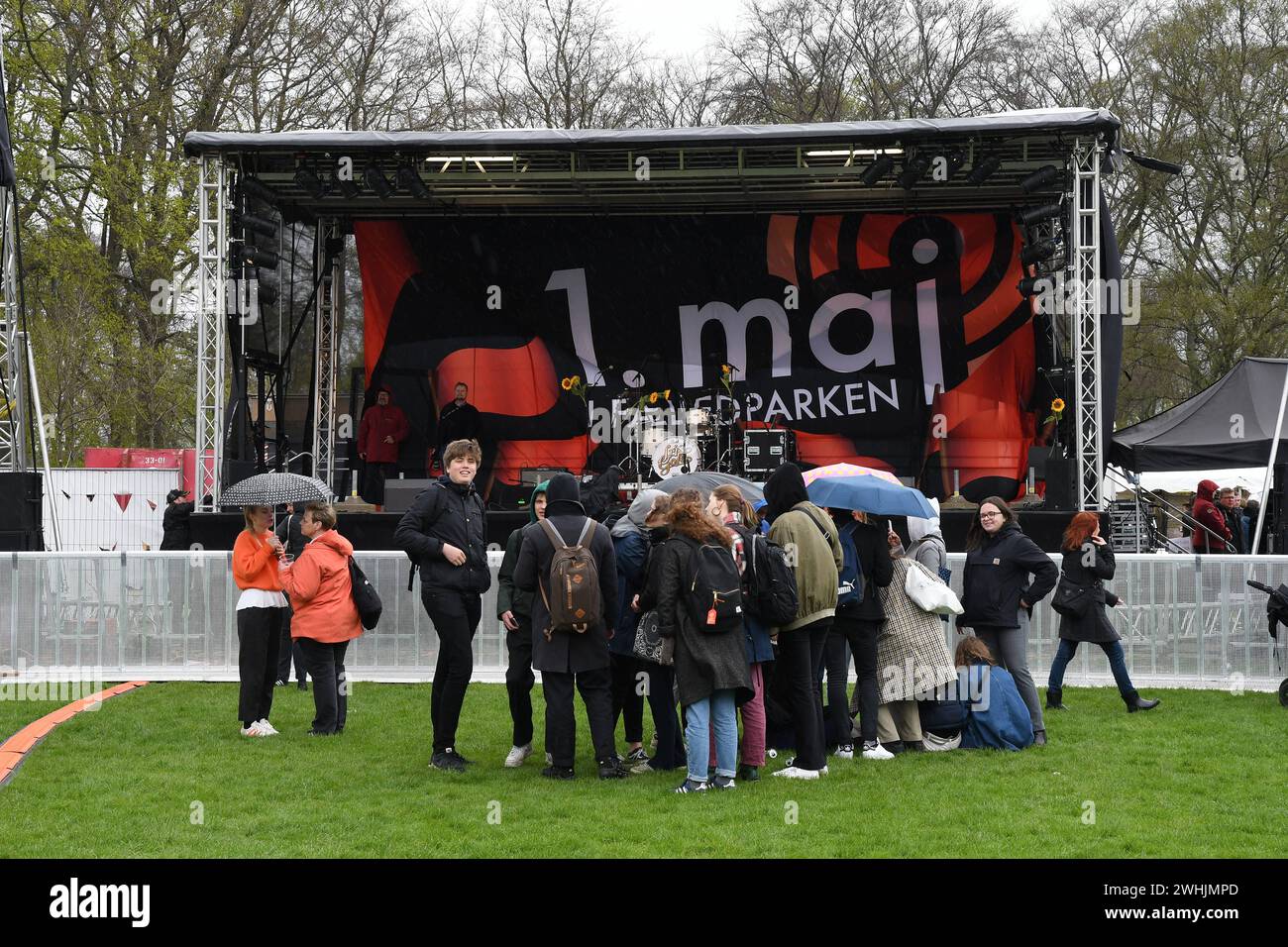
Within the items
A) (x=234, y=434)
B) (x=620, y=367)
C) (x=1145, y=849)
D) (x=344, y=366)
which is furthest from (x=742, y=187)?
(x=1145, y=849)

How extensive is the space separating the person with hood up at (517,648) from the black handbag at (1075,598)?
3877 millimetres

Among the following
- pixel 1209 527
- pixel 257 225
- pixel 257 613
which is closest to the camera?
pixel 257 613

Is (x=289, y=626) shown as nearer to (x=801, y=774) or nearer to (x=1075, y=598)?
(x=801, y=774)

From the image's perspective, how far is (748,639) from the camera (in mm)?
7027

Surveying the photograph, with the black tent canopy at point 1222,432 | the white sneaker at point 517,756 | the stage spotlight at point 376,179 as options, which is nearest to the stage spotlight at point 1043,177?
the black tent canopy at point 1222,432

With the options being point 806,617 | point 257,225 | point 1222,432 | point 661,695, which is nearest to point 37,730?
point 661,695

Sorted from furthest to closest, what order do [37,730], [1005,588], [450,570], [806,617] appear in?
[37,730] < [1005,588] < [450,570] < [806,617]

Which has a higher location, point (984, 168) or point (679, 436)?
point (984, 168)

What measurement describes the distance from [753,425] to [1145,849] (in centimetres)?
1274

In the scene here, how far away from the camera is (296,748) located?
26.5ft

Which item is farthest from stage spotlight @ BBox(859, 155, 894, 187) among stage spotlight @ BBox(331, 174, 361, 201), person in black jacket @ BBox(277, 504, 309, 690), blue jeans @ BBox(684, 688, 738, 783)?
blue jeans @ BBox(684, 688, 738, 783)

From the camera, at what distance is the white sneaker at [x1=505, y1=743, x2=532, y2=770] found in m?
7.58

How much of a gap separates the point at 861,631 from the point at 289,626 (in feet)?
15.4

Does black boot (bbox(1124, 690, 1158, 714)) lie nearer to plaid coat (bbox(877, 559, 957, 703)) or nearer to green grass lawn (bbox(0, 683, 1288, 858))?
green grass lawn (bbox(0, 683, 1288, 858))
